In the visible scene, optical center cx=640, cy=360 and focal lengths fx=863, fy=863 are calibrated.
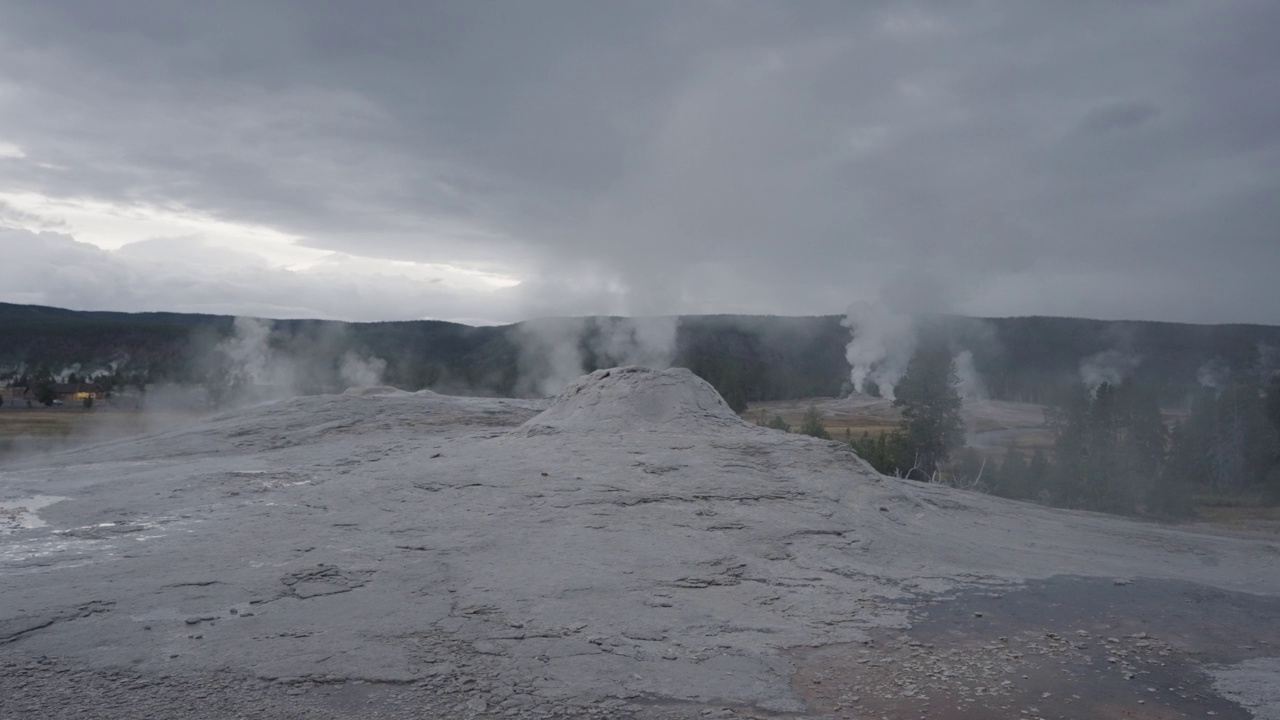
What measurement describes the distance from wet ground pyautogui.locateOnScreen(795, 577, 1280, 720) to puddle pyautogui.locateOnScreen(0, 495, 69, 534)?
7.13m

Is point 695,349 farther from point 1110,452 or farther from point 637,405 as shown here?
point 637,405

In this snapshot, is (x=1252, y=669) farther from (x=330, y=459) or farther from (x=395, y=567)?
(x=330, y=459)

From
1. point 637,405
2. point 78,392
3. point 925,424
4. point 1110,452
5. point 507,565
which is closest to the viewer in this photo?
point 507,565

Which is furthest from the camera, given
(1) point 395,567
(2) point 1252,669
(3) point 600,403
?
(3) point 600,403

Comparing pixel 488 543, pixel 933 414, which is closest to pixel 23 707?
pixel 488 543

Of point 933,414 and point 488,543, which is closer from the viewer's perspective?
point 488,543

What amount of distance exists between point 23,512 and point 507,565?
522cm

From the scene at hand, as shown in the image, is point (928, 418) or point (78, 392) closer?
point (928, 418)

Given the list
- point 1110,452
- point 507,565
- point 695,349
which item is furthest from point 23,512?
point 695,349

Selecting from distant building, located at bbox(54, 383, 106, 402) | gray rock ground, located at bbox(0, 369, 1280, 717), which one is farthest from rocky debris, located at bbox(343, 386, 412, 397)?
distant building, located at bbox(54, 383, 106, 402)

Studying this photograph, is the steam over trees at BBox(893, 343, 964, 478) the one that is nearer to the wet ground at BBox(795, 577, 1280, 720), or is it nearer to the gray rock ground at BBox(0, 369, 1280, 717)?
the gray rock ground at BBox(0, 369, 1280, 717)

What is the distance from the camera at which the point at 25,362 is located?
62688 mm

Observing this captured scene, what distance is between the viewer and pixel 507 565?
23.2 ft

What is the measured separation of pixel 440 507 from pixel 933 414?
25.4 meters
